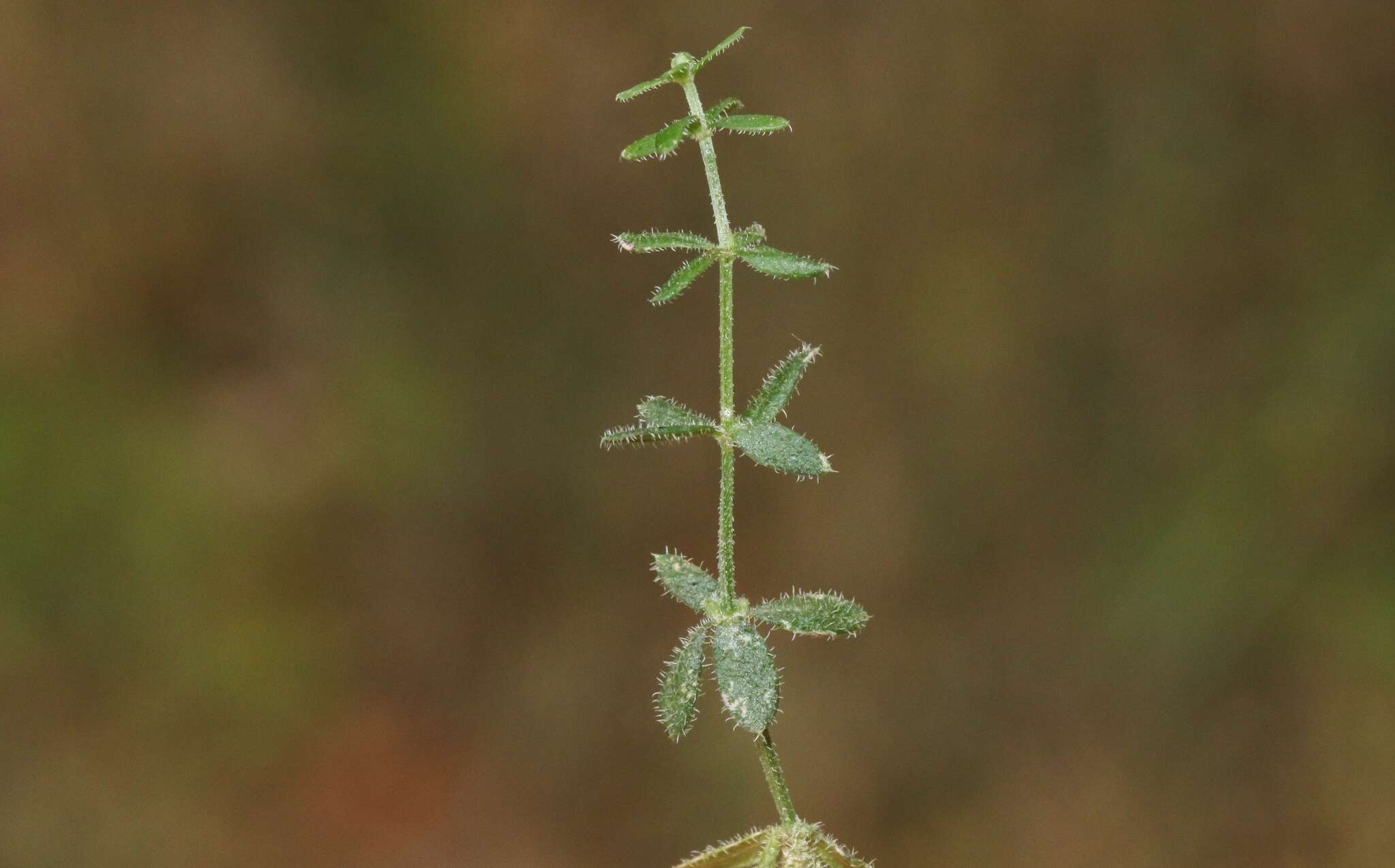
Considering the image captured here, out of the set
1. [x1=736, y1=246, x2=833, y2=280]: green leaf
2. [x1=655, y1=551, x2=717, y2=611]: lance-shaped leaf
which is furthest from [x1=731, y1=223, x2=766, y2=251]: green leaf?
[x1=655, y1=551, x2=717, y2=611]: lance-shaped leaf

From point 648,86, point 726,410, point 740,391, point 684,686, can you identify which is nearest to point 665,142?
point 648,86

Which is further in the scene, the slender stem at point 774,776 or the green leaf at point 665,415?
the green leaf at point 665,415

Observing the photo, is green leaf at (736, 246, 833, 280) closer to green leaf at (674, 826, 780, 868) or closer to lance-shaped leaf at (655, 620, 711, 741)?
lance-shaped leaf at (655, 620, 711, 741)

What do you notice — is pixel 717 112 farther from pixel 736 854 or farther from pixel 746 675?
pixel 736 854

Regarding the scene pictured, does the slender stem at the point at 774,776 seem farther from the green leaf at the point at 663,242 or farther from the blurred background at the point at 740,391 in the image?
the blurred background at the point at 740,391

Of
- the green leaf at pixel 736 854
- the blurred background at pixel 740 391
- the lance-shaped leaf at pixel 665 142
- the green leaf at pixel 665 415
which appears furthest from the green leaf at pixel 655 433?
the blurred background at pixel 740 391

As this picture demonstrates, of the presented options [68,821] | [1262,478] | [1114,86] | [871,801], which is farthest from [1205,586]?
[68,821]
